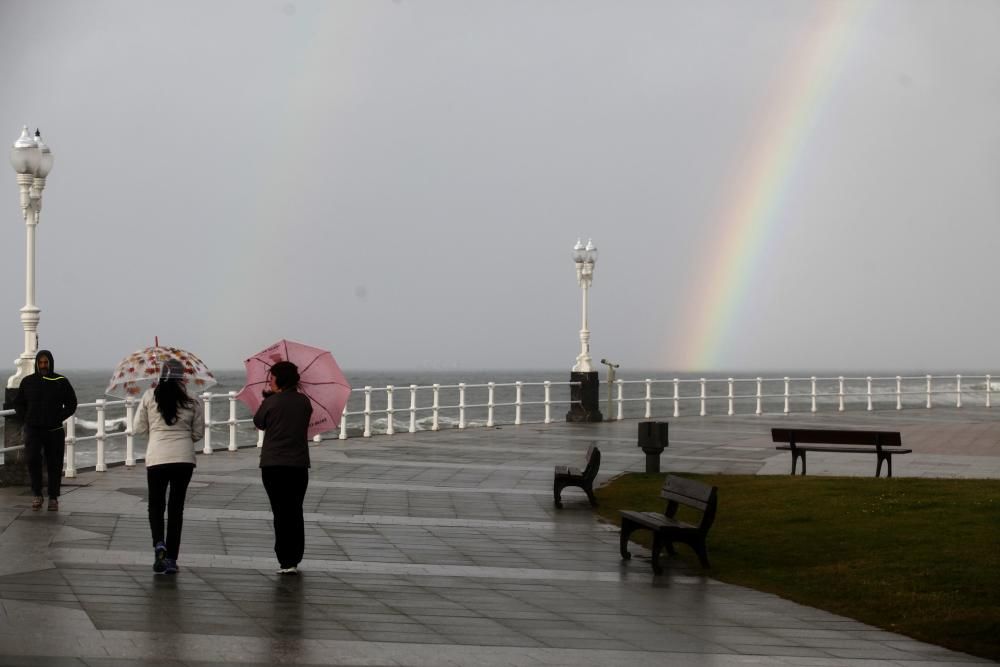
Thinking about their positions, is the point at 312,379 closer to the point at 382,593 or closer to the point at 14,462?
the point at 382,593

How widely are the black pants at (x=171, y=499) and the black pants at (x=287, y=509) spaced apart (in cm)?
64

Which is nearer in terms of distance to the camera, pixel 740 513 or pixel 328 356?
pixel 328 356

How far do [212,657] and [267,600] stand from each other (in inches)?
75.6

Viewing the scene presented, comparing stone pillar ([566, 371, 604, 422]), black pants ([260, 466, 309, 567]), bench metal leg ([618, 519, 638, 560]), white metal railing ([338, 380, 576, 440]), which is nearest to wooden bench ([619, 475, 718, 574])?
bench metal leg ([618, 519, 638, 560])

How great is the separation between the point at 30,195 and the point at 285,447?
880 cm

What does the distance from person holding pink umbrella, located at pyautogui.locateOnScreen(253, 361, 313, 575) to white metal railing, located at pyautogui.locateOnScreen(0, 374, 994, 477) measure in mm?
5468

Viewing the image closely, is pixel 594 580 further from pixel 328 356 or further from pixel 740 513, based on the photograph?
pixel 740 513

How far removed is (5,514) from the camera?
13.2 meters

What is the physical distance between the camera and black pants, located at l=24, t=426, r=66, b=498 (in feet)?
44.2

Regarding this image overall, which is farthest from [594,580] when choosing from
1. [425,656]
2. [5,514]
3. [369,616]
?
[5,514]

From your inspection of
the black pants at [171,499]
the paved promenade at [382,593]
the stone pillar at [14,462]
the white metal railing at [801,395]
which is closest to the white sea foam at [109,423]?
the paved promenade at [382,593]

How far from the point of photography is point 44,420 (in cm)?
1369

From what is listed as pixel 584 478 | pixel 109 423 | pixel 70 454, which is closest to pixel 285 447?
pixel 584 478

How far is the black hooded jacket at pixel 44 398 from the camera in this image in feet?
44.8
